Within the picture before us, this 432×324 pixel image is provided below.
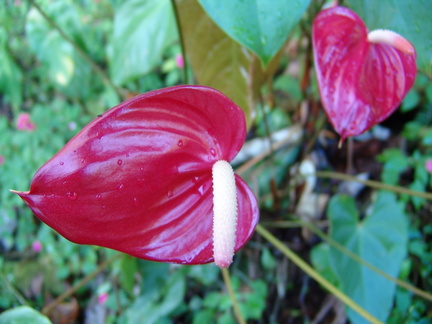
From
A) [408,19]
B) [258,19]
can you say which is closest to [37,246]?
[258,19]

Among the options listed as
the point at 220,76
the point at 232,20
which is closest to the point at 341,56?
the point at 232,20

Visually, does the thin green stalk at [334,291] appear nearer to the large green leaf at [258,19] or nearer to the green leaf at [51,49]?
the large green leaf at [258,19]

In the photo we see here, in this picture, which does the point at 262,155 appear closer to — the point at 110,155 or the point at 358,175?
the point at 358,175

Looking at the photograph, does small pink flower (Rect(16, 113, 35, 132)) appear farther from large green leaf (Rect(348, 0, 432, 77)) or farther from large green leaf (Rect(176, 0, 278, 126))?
large green leaf (Rect(348, 0, 432, 77))

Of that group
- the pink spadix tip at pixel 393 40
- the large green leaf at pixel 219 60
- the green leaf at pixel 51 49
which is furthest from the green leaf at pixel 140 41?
the pink spadix tip at pixel 393 40

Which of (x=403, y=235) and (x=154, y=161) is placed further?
(x=403, y=235)

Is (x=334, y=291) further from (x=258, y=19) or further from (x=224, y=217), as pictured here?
(x=258, y=19)

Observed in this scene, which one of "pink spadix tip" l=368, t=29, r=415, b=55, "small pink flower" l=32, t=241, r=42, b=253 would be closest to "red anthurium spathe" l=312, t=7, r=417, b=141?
"pink spadix tip" l=368, t=29, r=415, b=55
